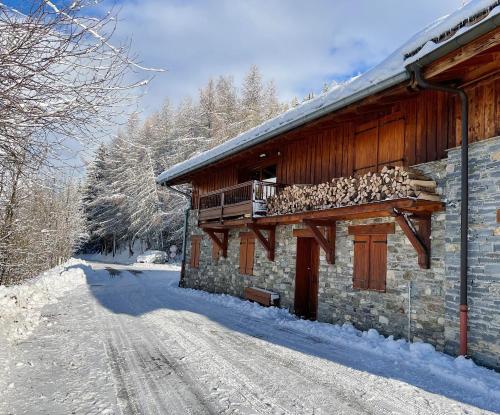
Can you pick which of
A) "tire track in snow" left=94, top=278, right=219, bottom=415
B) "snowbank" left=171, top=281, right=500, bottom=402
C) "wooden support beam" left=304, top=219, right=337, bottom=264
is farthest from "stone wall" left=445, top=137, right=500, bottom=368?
"tire track in snow" left=94, top=278, right=219, bottom=415

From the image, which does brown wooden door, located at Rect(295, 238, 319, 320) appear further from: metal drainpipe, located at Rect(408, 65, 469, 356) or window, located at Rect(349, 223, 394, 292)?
metal drainpipe, located at Rect(408, 65, 469, 356)

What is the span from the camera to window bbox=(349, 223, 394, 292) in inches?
332

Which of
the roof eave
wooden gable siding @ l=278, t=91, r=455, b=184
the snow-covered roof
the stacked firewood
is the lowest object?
the stacked firewood

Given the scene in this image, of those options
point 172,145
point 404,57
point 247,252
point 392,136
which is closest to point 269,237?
point 247,252

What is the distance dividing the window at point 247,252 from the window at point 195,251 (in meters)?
4.29

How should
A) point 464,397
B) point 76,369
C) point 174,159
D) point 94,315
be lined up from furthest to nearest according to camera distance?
point 174,159, point 94,315, point 76,369, point 464,397

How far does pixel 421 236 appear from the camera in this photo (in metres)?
7.63

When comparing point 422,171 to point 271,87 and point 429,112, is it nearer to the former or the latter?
point 429,112

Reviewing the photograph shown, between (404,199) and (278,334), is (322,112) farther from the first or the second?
(278,334)

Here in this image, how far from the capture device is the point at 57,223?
27.1 m

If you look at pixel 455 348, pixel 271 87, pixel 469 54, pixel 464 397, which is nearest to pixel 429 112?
pixel 469 54

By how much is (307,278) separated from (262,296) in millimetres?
→ 1665

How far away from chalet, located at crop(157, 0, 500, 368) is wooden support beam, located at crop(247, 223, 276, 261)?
0.12 feet

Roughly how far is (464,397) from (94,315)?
8484 millimetres
